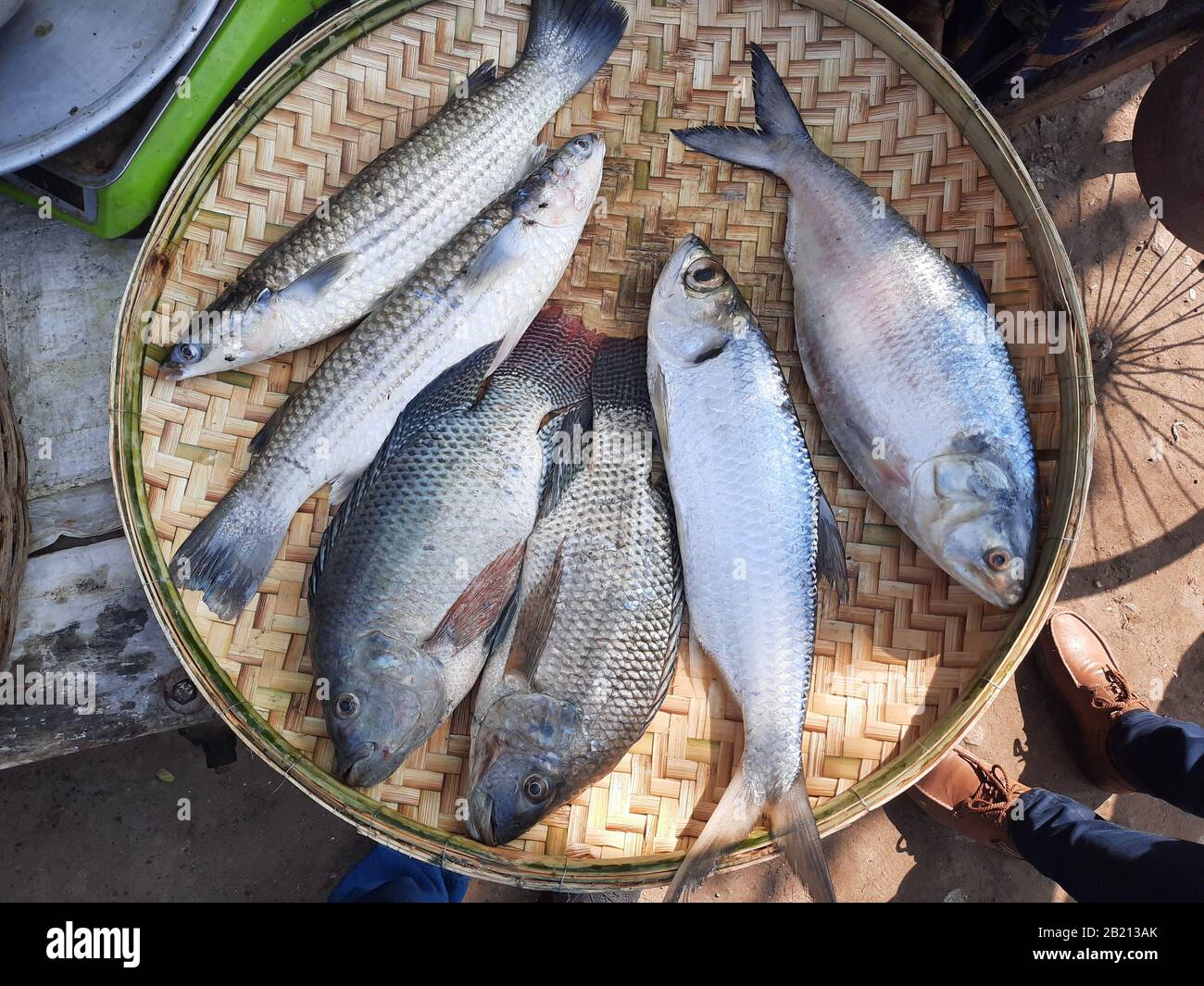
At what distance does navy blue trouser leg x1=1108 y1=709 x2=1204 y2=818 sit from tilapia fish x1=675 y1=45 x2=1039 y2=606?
125 cm

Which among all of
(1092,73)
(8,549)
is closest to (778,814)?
(8,549)

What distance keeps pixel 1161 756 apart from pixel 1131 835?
0.35 m

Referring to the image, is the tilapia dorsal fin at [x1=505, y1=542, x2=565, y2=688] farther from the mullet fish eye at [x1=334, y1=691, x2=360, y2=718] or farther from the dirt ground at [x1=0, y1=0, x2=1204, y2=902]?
the dirt ground at [x1=0, y1=0, x2=1204, y2=902]

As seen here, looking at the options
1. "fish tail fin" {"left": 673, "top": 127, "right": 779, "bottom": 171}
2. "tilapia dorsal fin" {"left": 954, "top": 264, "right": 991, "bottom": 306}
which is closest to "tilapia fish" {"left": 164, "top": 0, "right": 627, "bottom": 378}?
"fish tail fin" {"left": 673, "top": 127, "right": 779, "bottom": 171}

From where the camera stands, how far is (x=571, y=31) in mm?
2283

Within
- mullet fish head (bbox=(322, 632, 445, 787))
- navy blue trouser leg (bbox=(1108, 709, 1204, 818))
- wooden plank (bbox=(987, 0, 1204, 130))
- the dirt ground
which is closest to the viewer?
mullet fish head (bbox=(322, 632, 445, 787))

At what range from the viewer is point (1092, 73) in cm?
261

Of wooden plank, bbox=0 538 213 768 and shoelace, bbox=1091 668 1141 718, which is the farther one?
shoelace, bbox=1091 668 1141 718

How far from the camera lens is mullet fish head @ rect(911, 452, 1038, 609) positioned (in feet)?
6.70

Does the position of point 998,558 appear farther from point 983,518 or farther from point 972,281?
point 972,281

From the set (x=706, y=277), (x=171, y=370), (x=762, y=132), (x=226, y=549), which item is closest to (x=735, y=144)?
(x=762, y=132)

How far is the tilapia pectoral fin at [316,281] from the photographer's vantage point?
6.82ft
